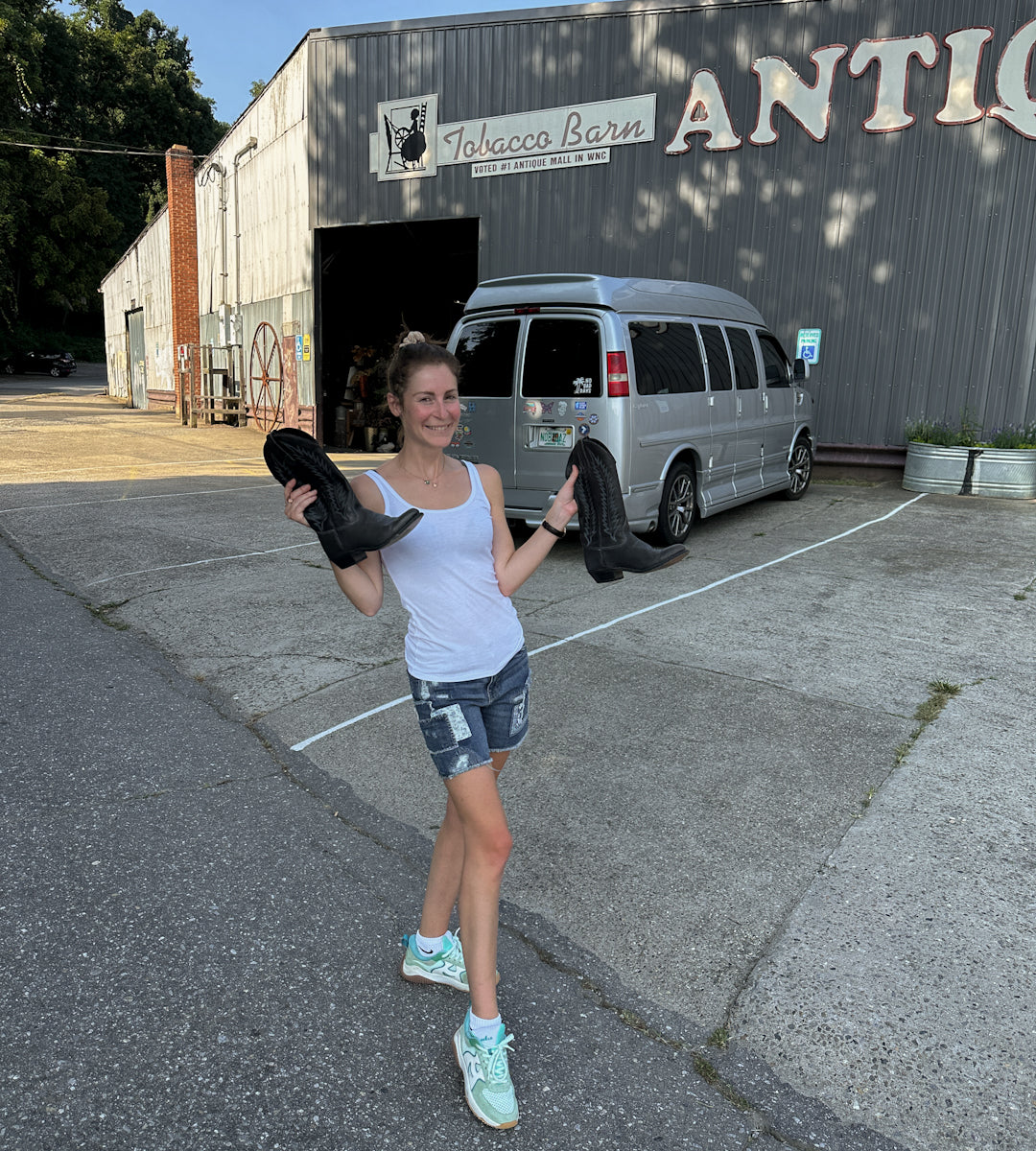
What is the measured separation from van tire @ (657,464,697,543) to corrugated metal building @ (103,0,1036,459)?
18.8 feet

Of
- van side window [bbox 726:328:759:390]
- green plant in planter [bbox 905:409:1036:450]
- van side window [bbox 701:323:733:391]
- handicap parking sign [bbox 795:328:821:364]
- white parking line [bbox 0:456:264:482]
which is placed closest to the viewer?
van side window [bbox 701:323:733:391]

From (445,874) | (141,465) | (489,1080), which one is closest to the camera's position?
(489,1080)

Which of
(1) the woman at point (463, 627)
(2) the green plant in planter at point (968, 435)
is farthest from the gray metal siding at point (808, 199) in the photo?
(1) the woman at point (463, 627)

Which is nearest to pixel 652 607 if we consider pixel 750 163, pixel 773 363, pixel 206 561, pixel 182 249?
pixel 206 561

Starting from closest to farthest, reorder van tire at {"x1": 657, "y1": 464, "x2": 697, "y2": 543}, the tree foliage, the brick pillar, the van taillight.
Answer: the van taillight, van tire at {"x1": 657, "y1": 464, "x2": 697, "y2": 543}, the brick pillar, the tree foliage

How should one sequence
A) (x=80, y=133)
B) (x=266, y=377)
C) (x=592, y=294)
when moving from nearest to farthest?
(x=592, y=294), (x=266, y=377), (x=80, y=133)

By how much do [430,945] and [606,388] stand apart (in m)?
5.74

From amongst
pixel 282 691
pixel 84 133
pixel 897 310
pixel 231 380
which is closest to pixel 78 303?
pixel 84 133

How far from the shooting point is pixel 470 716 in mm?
2451

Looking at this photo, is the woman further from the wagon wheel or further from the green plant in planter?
the wagon wheel

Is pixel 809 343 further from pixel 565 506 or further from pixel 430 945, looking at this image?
pixel 430 945

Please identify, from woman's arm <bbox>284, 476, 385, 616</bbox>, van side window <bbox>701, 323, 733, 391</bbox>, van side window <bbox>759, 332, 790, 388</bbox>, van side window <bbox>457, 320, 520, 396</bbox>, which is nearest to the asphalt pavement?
woman's arm <bbox>284, 476, 385, 616</bbox>

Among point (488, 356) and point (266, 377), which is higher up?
point (488, 356)

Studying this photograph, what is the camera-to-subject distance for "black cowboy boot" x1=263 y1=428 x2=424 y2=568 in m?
2.31
